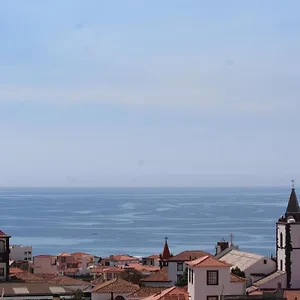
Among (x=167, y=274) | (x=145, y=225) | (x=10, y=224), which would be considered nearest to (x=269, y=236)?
(x=145, y=225)

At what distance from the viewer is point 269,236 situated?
15150 cm

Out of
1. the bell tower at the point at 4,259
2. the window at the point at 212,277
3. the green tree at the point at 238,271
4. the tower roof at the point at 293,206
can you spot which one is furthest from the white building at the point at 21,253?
the window at the point at 212,277

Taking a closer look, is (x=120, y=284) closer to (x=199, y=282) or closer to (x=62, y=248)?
(x=199, y=282)

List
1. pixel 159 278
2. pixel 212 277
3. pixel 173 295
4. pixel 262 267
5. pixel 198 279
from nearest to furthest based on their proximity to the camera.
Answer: pixel 173 295 < pixel 198 279 < pixel 212 277 < pixel 262 267 < pixel 159 278

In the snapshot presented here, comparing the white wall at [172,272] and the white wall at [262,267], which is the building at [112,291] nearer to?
the white wall at [262,267]

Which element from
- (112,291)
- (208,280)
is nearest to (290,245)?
(112,291)

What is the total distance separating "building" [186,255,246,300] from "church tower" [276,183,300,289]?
13.6 m

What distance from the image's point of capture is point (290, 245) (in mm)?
46781

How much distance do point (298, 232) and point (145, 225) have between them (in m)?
136

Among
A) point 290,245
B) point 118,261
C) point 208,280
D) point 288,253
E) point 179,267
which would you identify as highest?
point 290,245

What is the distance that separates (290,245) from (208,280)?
50.8ft

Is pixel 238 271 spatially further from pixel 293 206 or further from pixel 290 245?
pixel 293 206

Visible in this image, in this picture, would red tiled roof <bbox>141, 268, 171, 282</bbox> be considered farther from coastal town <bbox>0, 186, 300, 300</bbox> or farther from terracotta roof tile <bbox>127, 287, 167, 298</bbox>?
terracotta roof tile <bbox>127, 287, 167, 298</bbox>

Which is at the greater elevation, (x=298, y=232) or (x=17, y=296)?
(x=298, y=232)
